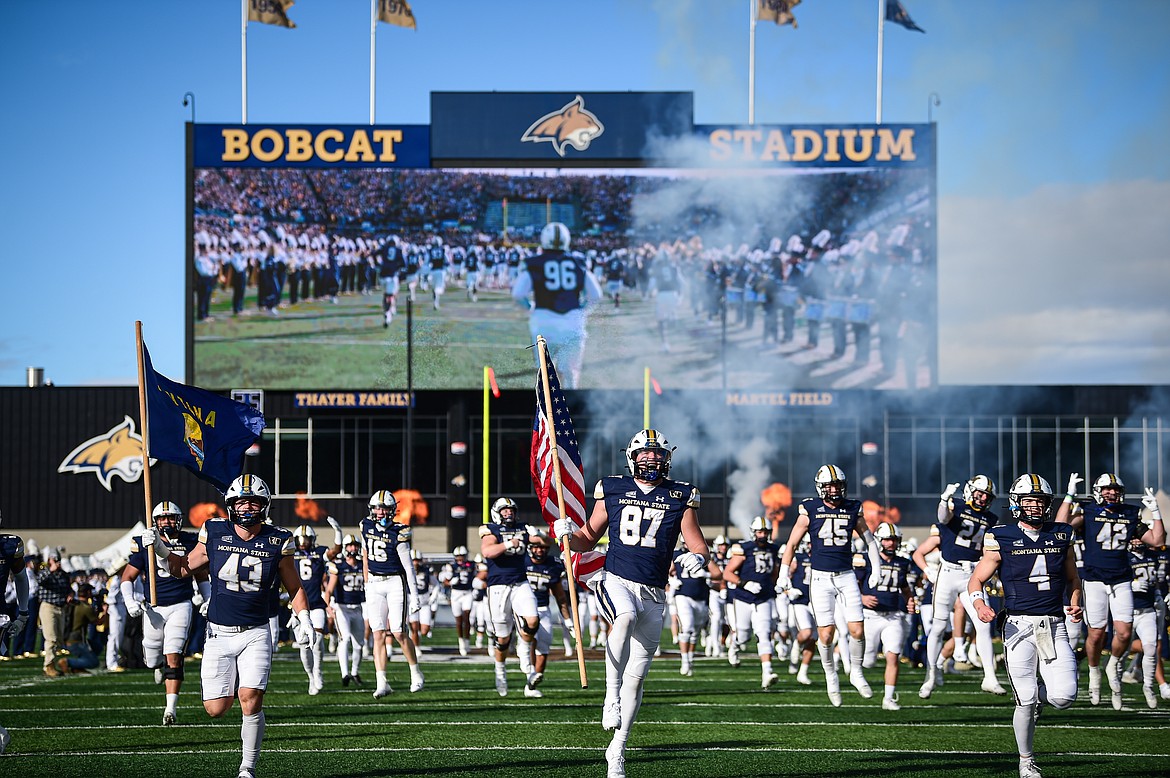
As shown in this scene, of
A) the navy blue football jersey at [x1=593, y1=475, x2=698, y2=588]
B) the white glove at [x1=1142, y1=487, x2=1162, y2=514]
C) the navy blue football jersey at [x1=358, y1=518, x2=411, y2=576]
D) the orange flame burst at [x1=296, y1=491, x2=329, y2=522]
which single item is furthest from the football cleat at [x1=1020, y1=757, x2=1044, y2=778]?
the orange flame burst at [x1=296, y1=491, x2=329, y2=522]

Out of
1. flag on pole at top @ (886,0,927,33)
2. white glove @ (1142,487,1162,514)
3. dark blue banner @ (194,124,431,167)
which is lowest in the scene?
white glove @ (1142,487,1162,514)

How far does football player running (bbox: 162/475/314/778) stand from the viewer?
401 inches

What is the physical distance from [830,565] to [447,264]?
36.7 meters

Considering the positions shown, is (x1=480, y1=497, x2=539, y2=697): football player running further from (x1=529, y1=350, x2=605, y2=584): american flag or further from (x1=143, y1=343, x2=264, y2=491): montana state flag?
(x1=529, y1=350, x2=605, y2=584): american flag

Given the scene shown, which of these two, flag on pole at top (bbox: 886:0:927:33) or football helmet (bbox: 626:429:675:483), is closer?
football helmet (bbox: 626:429:675:483)

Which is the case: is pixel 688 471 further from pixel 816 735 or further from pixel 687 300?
pixel 816 735

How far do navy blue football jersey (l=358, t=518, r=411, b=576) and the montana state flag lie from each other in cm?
335

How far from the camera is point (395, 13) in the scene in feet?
177

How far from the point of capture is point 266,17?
52.8m

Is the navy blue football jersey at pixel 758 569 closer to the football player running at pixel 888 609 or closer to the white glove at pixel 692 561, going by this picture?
the football player running at pixel 888 609

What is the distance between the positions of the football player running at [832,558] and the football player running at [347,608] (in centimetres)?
600

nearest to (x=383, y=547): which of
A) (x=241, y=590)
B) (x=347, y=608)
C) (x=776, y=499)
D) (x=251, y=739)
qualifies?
(x=347, y=608)

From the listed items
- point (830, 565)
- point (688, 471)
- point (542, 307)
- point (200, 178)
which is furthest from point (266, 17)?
point (830, 565)

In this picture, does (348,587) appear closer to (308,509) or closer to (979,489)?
(979,489)
